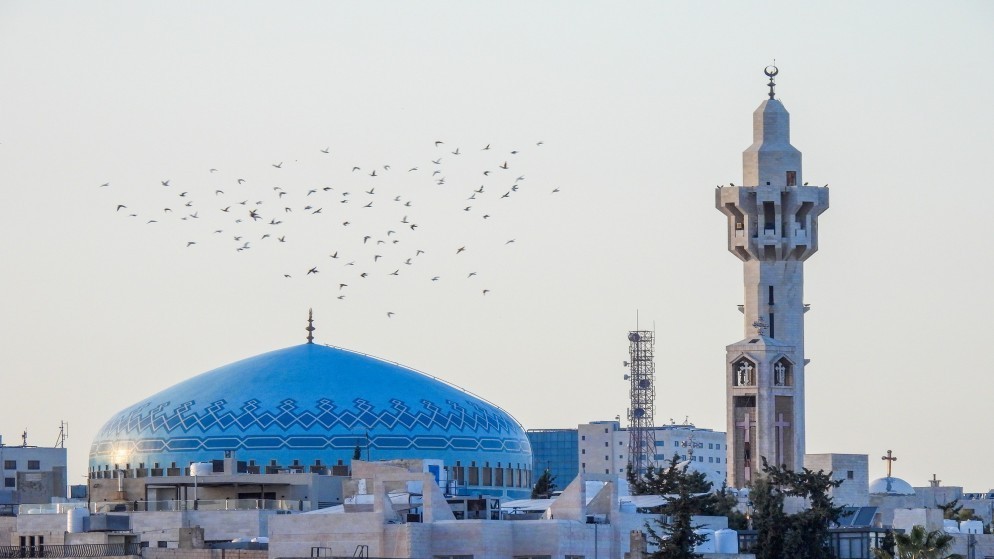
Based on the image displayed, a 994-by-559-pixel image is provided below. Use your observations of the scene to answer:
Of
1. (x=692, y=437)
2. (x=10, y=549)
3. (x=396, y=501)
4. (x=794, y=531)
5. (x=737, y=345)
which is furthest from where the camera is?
(x=692, y=437)

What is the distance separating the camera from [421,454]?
77.1 metres

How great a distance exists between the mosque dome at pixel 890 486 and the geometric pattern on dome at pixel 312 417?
1999 cm

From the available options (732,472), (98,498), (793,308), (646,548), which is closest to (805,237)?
(793,308)

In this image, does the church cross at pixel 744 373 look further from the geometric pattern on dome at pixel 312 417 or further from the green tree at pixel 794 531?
the green tree at pixel 794 531

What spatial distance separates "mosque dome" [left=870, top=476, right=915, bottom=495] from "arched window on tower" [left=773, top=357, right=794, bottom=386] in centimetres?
467

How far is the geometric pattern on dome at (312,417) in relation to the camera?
77375 mm

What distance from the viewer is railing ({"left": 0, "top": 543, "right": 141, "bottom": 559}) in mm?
55375

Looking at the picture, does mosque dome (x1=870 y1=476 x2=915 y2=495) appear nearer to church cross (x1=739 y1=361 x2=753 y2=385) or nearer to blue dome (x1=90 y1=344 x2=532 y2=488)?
church cross (x1=739 y1=361 x2=753 y2=385)

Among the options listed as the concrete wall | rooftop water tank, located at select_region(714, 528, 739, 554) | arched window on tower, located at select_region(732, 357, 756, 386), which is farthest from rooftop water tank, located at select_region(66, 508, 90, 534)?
arched window on tower, located at select_region(732, 357, 756, 386)

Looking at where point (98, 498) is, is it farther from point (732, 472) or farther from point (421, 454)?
point (732, 472)

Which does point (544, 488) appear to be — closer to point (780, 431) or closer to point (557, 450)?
point (780, 431)

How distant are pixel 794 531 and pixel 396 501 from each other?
13.3 m

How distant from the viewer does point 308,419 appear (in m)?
77.3

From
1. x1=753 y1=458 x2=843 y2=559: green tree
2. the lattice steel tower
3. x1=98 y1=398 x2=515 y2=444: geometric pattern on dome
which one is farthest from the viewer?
the lattice steel tower
